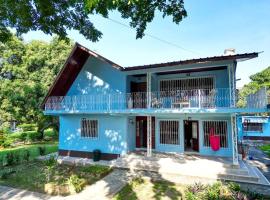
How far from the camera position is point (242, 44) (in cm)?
1459

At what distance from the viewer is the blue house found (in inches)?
551

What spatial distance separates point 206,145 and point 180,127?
2.07 meters

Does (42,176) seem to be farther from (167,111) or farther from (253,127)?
(253,127)

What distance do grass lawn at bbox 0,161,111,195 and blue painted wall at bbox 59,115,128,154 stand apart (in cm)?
258

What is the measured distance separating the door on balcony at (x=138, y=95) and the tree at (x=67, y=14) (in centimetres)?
605

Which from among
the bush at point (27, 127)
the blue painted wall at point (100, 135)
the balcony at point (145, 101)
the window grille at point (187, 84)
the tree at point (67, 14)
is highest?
the tree at point (67, 14)

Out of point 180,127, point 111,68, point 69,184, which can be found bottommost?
point 69,184

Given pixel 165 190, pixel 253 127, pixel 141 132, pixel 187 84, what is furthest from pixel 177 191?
pixel 253 127

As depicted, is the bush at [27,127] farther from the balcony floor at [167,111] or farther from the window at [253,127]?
the window at [253,127]

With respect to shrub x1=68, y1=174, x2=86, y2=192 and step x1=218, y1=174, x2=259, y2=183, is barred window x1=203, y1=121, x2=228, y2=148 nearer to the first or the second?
step x1=218, y1=174, x2=259, y2=183

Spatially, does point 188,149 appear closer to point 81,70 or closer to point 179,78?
point 179,78

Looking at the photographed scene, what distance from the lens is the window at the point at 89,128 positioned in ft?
54.5

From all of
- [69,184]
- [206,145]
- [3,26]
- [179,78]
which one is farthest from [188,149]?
[3,26]

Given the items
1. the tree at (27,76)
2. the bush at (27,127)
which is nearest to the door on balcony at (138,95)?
the tree at (27,76)
